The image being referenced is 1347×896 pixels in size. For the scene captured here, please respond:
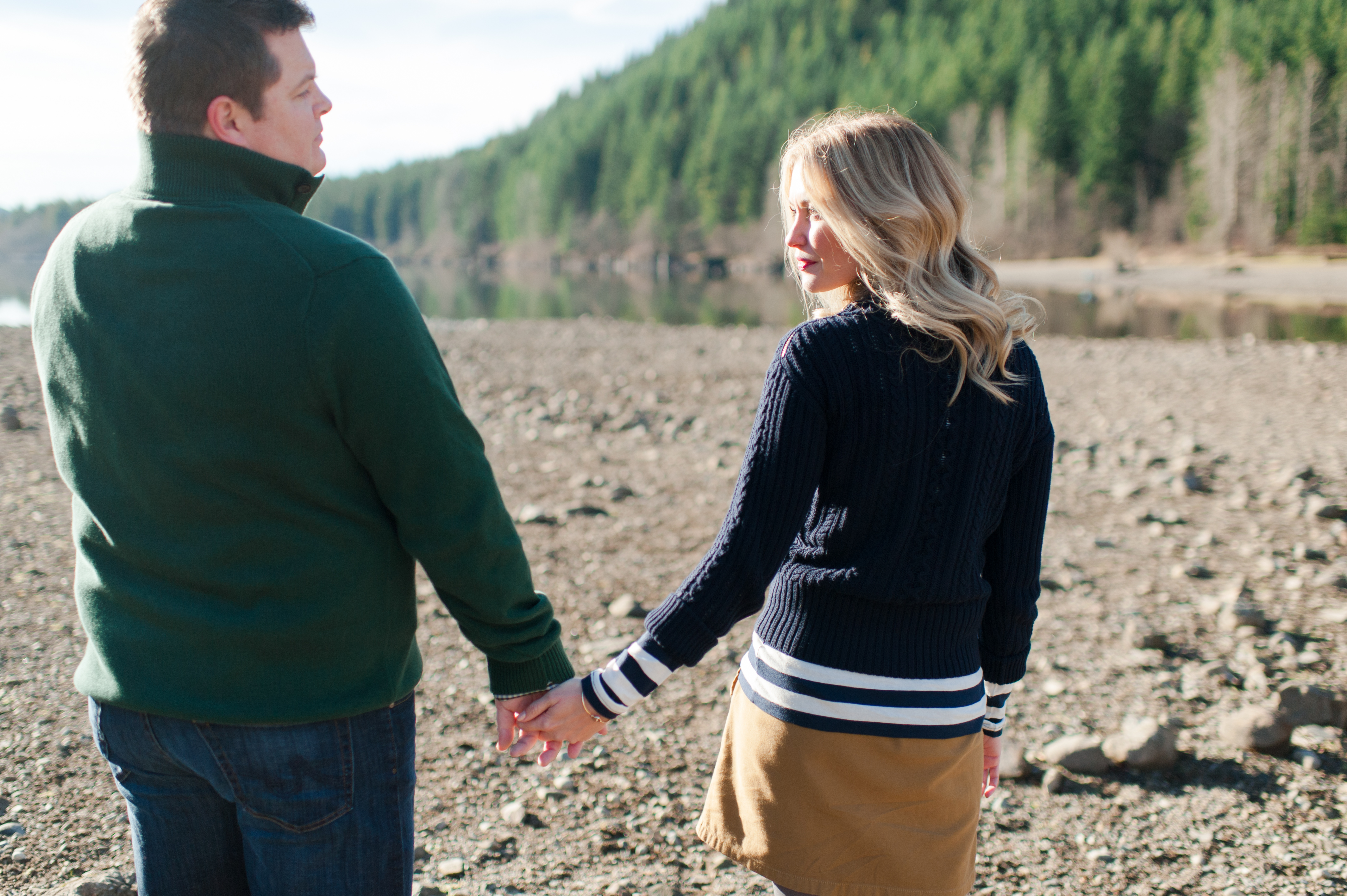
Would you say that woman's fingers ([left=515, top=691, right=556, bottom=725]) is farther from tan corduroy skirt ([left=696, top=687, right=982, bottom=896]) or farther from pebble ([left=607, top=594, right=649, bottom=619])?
pebble ([left=607, top=594, right=649, bottom=619])

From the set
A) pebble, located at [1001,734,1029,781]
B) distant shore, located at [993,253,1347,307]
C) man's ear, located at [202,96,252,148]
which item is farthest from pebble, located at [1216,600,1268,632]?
distant shore, located at [993,253,1347,307]

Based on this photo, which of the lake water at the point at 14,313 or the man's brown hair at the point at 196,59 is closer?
the man's brown hair at the point at 196,59

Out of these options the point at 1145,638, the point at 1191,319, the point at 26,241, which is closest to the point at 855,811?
the point at 1145,638

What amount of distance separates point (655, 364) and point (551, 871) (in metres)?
13.3

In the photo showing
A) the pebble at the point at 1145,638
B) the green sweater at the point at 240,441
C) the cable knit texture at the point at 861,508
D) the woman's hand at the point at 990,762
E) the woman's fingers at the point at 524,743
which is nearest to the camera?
the green sweater at the point at 240,441

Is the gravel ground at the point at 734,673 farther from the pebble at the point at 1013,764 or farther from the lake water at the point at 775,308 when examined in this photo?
the lake water at the point at 775,308

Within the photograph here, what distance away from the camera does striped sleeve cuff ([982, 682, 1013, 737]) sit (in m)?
2.26

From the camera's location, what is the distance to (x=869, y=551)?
6.31ft

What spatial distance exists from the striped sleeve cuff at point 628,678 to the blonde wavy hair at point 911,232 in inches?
30.2

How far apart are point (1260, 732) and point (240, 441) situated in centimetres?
389

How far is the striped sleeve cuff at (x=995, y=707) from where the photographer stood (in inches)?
89.1

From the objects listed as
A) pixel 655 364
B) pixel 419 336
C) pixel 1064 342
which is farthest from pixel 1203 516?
pixel 1064 342

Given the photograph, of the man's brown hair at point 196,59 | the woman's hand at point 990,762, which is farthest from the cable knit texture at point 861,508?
the man's brown hair at point 196,59

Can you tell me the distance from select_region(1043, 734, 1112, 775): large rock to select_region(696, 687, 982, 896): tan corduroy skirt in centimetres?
204
